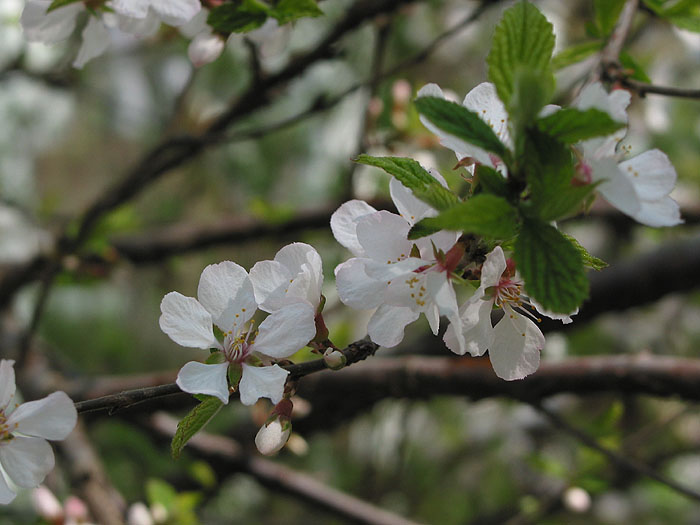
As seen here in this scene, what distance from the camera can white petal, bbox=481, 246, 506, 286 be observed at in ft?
0.99

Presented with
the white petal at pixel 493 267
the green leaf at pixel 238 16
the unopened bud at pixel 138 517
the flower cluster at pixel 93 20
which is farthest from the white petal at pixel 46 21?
the unopened bud at pixel 138 517

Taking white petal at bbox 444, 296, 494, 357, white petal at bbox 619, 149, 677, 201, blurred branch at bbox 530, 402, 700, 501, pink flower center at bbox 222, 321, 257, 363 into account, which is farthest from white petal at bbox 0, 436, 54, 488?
blurred branch at bbox 530, 402, 700, 501

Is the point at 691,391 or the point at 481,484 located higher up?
the point at 691,391

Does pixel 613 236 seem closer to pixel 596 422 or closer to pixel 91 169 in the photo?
pixel 596 422

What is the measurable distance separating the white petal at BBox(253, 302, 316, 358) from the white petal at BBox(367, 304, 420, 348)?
0.03 metres

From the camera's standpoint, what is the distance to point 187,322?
358 millimetres

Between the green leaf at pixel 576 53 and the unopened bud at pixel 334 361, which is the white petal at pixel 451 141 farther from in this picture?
the green leaf at pixel 576 53

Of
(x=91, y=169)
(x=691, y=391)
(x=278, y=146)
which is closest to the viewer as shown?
(x=691, y=391)

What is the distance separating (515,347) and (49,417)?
0.83ft

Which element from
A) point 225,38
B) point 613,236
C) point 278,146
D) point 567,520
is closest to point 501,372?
point 225,38

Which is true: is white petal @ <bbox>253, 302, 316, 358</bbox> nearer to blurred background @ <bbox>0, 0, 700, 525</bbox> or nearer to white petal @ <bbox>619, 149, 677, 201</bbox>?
white petal @ <bbox>619, 149, 677, 201</bbox>

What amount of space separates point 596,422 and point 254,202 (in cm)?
67

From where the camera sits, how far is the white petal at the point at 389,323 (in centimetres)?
32

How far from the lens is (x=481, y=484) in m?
1.87
